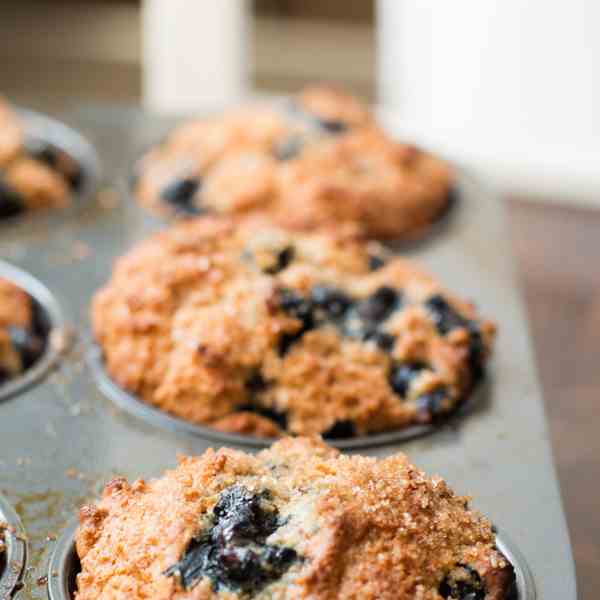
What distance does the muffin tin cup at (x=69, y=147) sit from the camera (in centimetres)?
309

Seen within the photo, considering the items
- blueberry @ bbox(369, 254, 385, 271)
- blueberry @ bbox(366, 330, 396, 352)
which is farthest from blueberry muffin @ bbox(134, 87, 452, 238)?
blueberry @ bbox(366, 330, 396, 352)

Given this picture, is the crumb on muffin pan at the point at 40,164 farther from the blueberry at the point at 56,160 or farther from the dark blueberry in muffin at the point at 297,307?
the dark blueberry in muffin at the point at 297,307

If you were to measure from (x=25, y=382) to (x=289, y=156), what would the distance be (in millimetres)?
1079

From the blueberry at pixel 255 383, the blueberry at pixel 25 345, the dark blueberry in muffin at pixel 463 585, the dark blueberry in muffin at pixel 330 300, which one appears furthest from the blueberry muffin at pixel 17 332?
the dark blueberry in muffin at pixel 463 585

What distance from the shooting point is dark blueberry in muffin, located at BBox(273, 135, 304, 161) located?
124 inches

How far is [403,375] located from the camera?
92.9 inches

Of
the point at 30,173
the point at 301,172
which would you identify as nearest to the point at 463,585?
the point at 301,172

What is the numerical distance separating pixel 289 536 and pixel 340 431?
1.97 feet

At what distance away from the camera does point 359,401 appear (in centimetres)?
228

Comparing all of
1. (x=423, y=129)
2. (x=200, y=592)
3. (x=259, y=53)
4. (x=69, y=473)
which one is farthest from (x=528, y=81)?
(x=200, y=592)

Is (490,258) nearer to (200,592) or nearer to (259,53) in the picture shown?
(200,592)

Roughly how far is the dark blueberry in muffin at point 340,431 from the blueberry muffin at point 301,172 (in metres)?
0.68

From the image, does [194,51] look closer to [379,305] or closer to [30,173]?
[30,173]

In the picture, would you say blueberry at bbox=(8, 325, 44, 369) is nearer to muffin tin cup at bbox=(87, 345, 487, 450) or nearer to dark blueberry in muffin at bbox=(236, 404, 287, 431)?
muffin tin cup at bbox=(87, 345, 487, 450)
